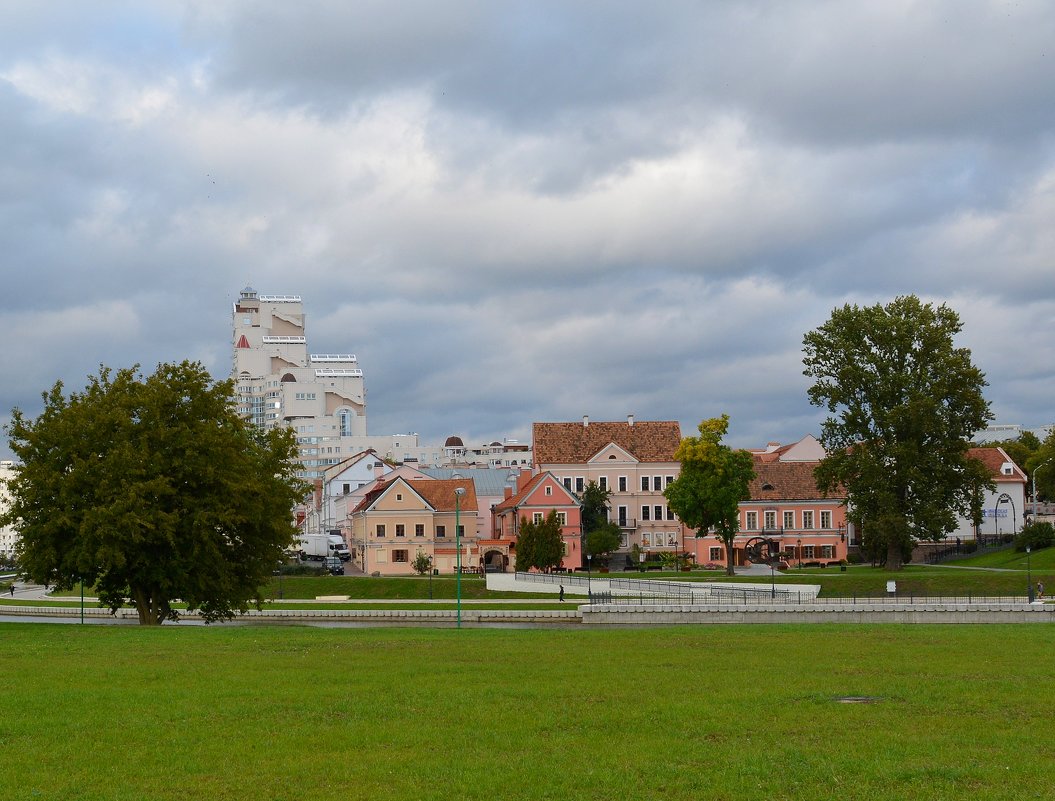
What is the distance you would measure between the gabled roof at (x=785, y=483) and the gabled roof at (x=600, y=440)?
8719mm

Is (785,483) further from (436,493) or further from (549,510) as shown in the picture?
(436,493)

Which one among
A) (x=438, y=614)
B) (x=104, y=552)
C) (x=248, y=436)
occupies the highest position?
(x=248, y=436)

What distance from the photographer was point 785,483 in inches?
4360

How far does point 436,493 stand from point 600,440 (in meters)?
18.5

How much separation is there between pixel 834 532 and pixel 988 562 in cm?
1957

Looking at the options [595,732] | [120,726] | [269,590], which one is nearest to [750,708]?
[595,732]

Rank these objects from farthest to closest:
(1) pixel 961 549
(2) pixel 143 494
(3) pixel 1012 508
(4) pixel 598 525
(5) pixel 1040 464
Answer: (5) pixel 1040 464
(3) pixel 1012 508
(4) pixel 598 525
(1) pixel 961 549
(2) pixel 143 494

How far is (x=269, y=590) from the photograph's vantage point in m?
85.9

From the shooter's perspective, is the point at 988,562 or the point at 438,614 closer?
the point at 438,614

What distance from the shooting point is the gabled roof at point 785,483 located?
10906 centimetres

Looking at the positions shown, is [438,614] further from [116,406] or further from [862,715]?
[862,715]

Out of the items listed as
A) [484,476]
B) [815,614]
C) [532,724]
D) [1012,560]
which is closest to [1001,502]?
[1012,560]

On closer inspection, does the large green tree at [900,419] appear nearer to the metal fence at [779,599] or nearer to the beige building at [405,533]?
the metal fence at [779,599]

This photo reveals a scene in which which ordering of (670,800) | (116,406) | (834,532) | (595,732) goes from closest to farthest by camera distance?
(670,800)
(595,732)
(116,406)
(834,532)
